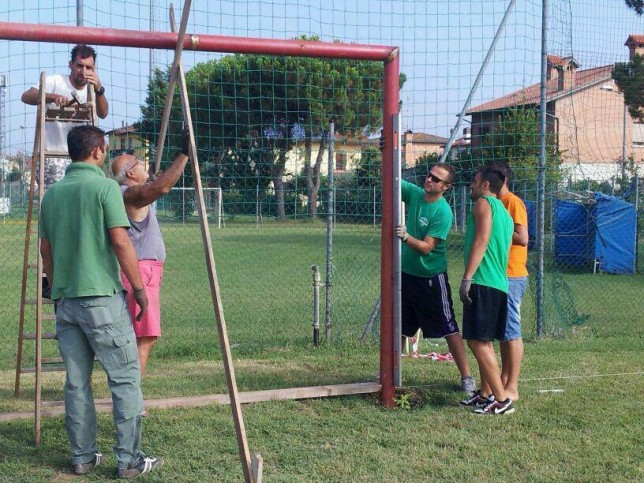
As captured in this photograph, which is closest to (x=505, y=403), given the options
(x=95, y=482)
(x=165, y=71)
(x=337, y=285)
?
(x=95, y=482)

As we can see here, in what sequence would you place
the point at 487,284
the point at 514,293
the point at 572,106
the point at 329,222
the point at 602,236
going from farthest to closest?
the point at 602,236, the point at 572,106, the point at 329,222, the point at 514,293, the point at 487,284

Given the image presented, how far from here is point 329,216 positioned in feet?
27.3

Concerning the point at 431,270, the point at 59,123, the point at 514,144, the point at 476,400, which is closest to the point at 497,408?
the point at 476,400

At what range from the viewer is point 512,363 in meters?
6.12

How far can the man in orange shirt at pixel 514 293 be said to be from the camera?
609 centimetres

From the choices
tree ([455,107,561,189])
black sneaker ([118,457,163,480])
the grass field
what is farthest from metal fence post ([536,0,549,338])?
black sneaker ([118,457,163,480])

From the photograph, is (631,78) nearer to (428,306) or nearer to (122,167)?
(428,306)

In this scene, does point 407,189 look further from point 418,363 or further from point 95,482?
point 95,482

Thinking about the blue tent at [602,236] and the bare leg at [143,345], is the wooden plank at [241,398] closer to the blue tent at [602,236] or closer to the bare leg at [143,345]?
the bare leg at [143,345]

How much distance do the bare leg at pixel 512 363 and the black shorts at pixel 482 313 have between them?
27 cm

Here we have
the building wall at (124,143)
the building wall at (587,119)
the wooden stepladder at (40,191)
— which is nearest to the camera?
the wooden stepladder at (40,191)

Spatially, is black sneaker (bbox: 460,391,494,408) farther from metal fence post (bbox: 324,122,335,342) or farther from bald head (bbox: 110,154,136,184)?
bald head (bbox: 110,154,136,184)

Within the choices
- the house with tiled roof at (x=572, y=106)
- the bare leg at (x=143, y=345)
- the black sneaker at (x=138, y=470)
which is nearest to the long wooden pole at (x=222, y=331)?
the black sneaker at (x=138, y=470)

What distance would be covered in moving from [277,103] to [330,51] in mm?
6934
